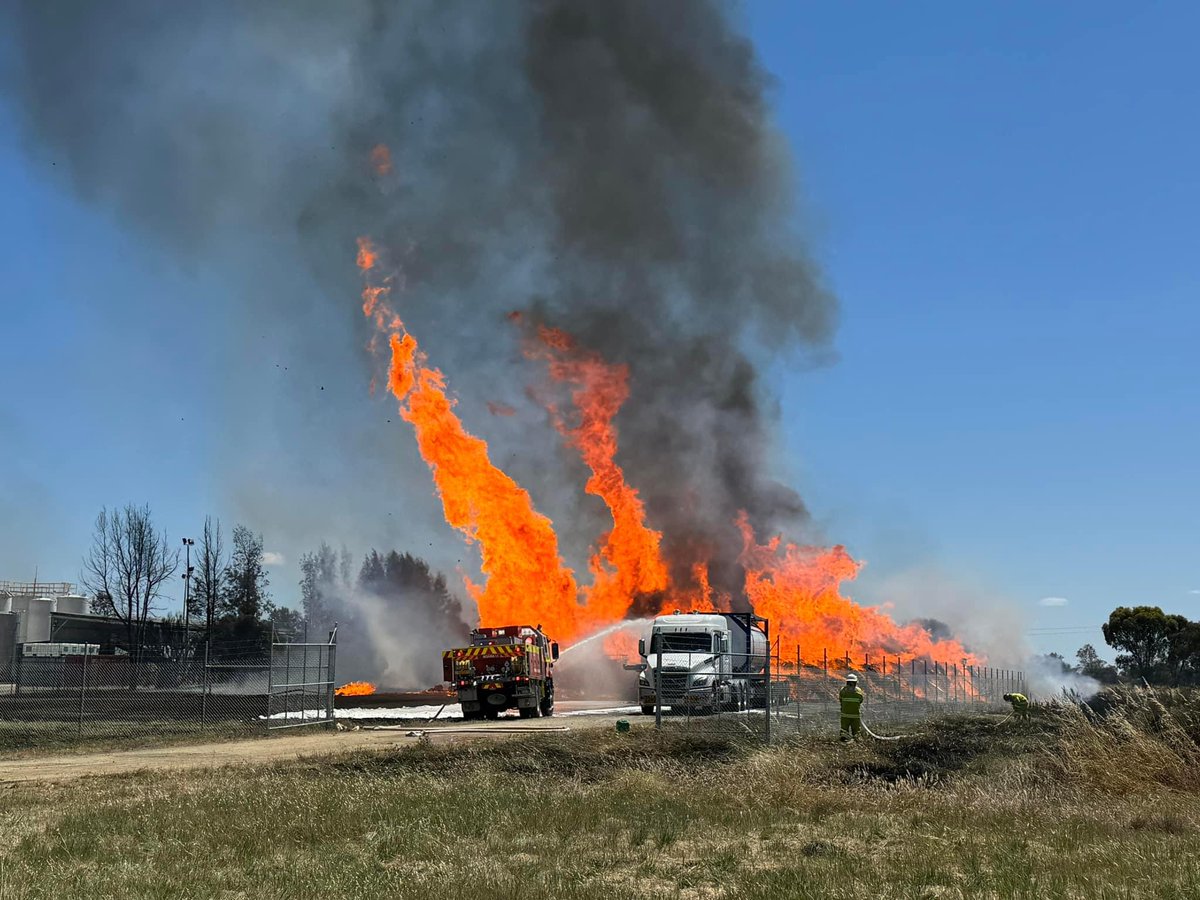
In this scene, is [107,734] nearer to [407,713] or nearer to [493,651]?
[493,651]

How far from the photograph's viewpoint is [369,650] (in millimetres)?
68125

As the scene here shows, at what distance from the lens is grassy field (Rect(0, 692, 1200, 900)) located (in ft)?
31.6

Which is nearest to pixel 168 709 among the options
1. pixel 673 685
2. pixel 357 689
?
pixel 673 685

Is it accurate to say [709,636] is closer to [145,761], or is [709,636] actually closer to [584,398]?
[145,761]

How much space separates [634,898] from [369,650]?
61577 millimetres

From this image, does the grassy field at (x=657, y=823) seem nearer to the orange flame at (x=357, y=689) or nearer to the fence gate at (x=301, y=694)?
the fence gate at (x=301, y=694)

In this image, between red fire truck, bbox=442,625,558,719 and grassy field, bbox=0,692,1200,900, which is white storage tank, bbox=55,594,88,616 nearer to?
red fire truck, bbox=442,625,558,719

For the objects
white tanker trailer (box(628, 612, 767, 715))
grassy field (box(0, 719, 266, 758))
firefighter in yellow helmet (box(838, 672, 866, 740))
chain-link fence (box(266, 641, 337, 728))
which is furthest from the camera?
white tanker trailer (box(628, 612, 767, 715))

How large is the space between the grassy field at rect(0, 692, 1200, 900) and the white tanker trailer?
40.8 ft

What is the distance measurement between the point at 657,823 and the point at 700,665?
21320 mm

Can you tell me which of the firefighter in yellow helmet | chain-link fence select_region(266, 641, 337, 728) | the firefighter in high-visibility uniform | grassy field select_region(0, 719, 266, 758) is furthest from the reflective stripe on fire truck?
the firefighter in high-visibility uniform

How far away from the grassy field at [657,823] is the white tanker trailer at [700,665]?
12.4 m

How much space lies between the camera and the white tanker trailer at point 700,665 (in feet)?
105

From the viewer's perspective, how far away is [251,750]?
2398cm
